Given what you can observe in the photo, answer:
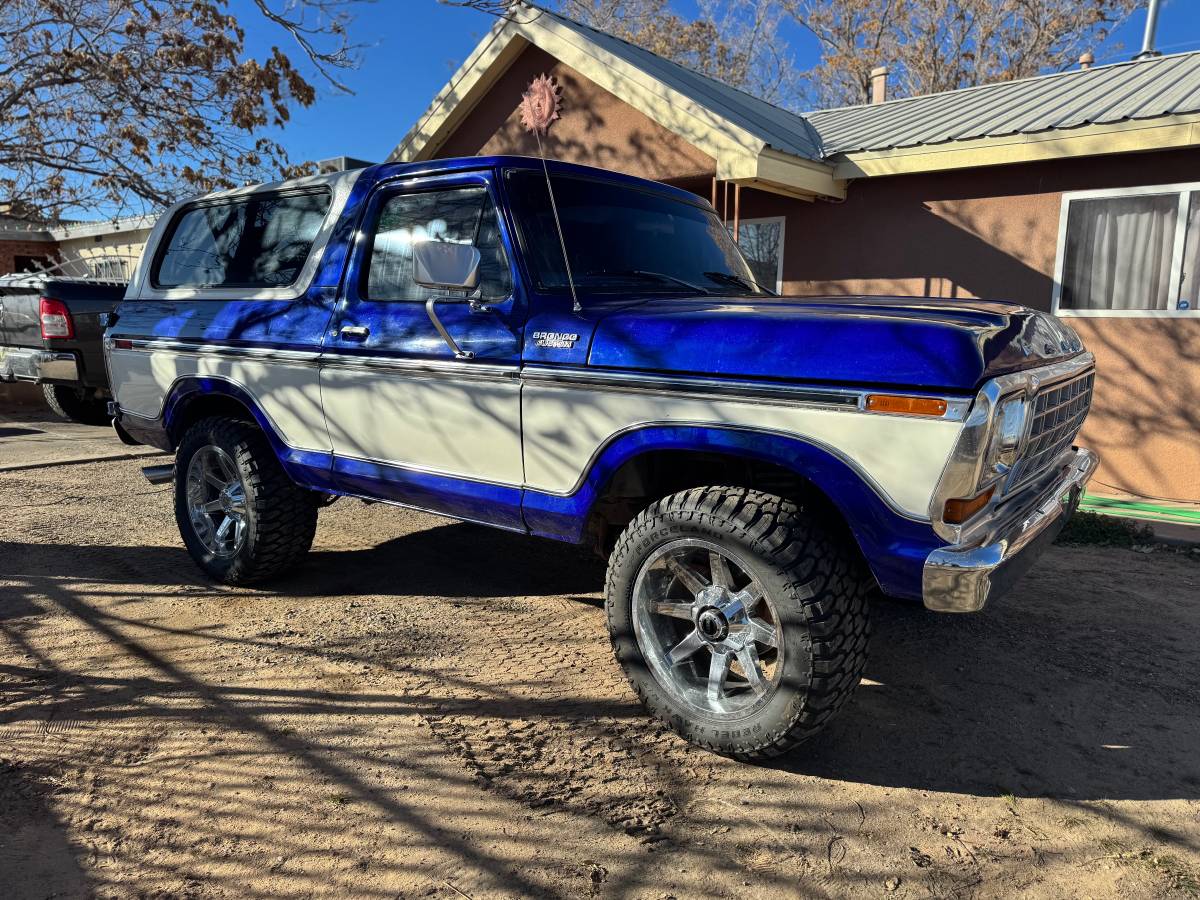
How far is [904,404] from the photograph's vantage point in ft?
8.10

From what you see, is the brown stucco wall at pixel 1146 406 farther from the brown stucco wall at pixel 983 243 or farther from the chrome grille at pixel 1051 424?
the chrome grille at pixel 1051 424

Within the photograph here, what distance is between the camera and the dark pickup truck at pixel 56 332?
340 inches

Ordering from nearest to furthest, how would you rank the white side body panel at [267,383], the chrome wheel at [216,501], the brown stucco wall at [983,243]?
the white side body panel at [267,383] < the chrome wheel at [216,501] < the brown stucco wall at [983,243]

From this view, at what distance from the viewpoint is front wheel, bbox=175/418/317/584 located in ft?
14.2

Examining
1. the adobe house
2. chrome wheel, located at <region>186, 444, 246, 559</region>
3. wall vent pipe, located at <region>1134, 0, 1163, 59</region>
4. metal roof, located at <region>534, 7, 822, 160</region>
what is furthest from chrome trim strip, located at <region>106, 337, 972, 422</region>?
wall vent pipe, located at <region>1134, 0, 1163, 59</region>

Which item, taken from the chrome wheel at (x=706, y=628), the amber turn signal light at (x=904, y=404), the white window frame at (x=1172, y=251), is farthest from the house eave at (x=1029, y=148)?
the chrome wheel at (x=706, y=628)

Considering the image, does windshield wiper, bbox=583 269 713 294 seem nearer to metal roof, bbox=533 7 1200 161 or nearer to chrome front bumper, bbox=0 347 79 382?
metal roof, bbox=533 7 1200 161

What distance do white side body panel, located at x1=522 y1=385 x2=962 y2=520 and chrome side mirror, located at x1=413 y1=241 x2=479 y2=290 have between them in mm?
491

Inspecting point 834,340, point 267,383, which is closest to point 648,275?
point 834,340

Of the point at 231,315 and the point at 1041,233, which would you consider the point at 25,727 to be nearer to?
the point at 231,315

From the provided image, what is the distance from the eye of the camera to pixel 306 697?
3.37 metres

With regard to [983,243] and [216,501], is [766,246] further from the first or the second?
[216,501]

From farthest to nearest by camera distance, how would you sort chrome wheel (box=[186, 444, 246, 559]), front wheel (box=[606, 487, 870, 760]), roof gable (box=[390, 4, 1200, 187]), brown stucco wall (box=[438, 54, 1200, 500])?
brown stucco wall (box=[438, 54, 1200, 500]) → roof gable (box=[390, 4, 1200, 187]) → chrome wheel (box=[186, 444, 246, 559]) → front wheel (box=[606, 487, 870, 760])

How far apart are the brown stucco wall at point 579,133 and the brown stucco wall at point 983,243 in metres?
0.02
